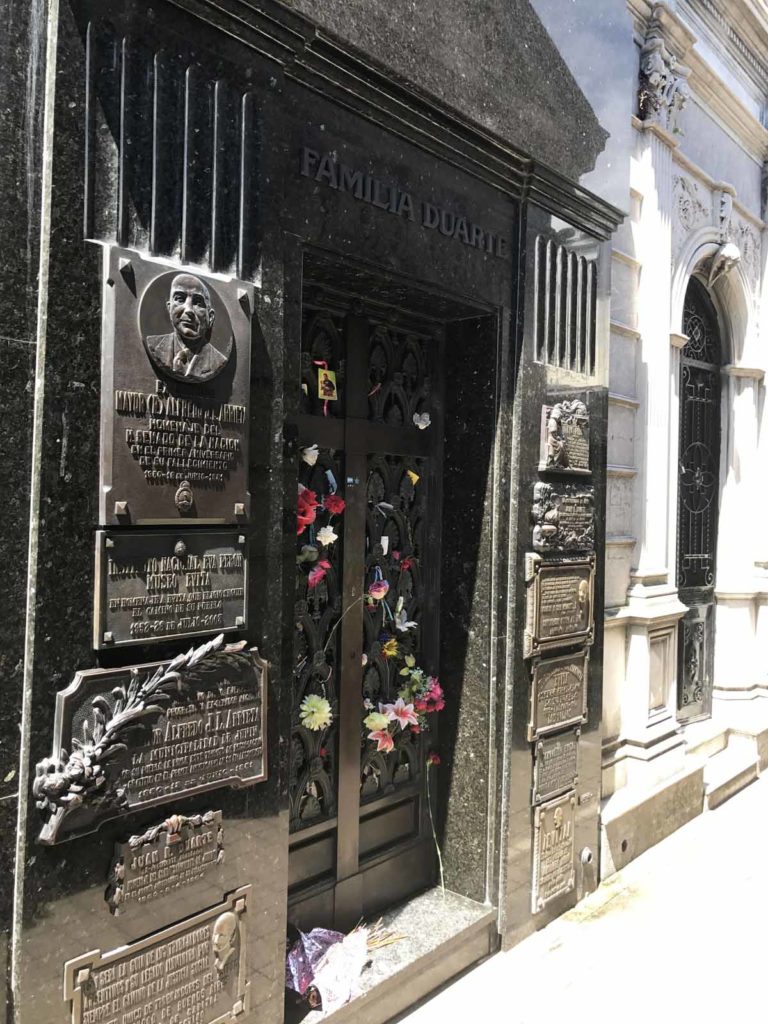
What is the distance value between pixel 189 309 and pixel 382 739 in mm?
2483

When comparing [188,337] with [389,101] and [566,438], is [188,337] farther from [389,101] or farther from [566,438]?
[566,438]

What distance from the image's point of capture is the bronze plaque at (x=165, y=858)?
2609mm

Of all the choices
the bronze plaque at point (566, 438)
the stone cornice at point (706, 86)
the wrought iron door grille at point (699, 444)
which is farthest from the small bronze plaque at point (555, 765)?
the stone cornice at point (706, 86)

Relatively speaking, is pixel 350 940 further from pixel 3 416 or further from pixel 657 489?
pixel 657 489

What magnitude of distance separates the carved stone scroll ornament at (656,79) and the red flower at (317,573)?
423 cm

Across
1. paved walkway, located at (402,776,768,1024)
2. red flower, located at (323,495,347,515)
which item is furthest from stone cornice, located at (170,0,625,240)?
paved walkway, located at (402,776,768,1024)

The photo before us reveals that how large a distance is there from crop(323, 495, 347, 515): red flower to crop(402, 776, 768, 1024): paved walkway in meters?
2.36

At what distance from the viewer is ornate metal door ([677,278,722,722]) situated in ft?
23.8

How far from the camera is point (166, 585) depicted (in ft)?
8.90

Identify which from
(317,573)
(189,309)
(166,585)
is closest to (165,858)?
(166,585)

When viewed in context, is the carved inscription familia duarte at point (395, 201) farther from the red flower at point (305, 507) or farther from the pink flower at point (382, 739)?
the pink flower at point (382, 739)

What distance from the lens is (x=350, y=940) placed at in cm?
379

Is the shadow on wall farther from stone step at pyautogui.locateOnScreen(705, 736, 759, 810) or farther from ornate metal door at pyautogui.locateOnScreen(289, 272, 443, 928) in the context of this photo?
stone step at pyautogui.locateOnScreen(705, 736, 759, 810)

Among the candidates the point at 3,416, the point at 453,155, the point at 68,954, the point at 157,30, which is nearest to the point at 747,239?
the point at 453,155
